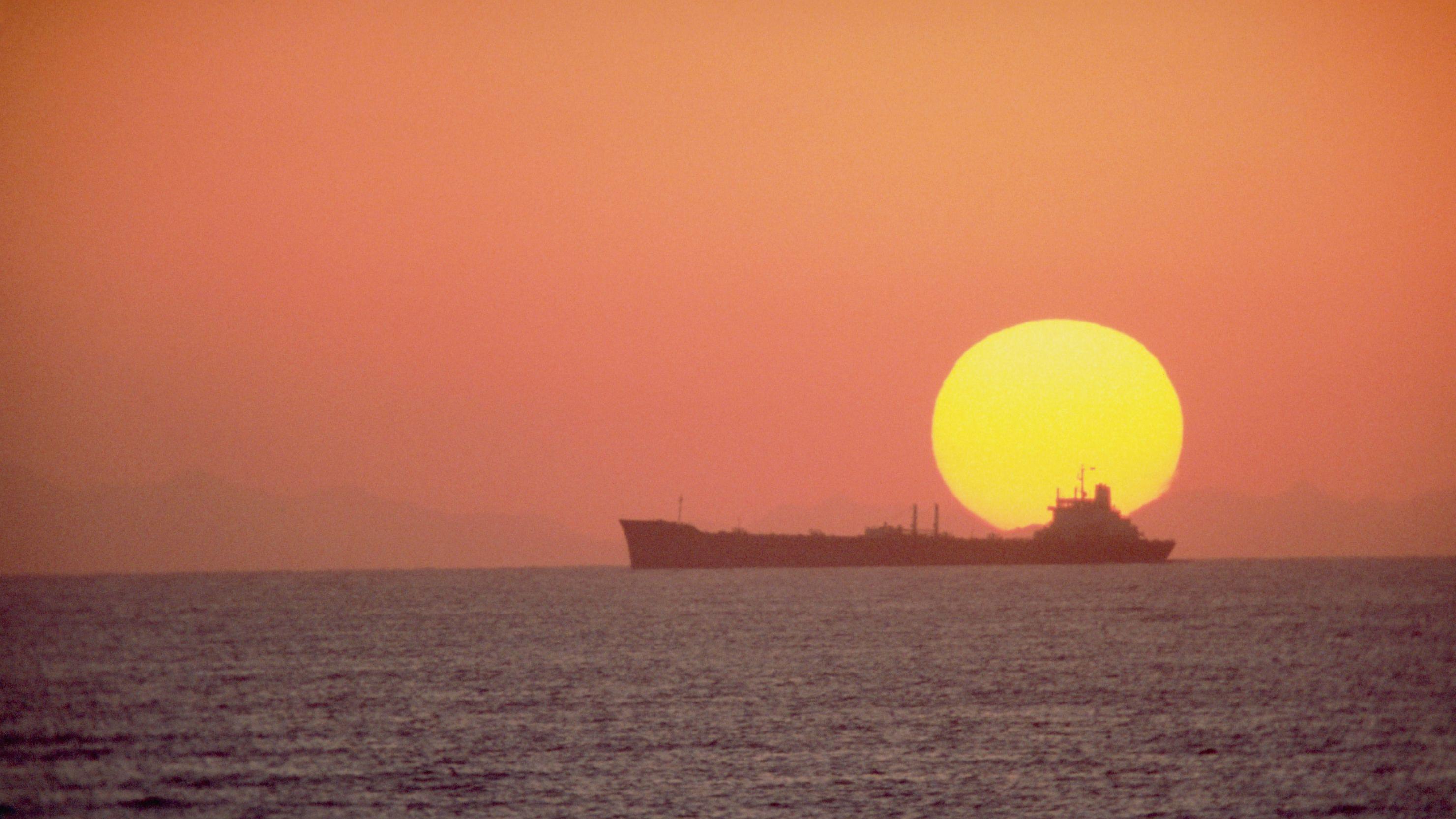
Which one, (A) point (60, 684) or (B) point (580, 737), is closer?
(B) point (580, 737)

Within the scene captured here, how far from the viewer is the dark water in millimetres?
32625

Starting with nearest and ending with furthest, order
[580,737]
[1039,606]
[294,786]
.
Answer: [294,786] → [580,737] → [1039,606]

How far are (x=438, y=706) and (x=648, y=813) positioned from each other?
20122 millimetres

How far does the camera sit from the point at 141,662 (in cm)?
7194

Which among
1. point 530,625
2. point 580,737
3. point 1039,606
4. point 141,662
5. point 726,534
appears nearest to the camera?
point 580,737

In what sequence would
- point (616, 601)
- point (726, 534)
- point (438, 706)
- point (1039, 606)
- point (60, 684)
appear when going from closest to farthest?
1. point (438, 706)
2. point (60, 684)
3. point (1039, 606)
4. point (616, 601)
5. point (726, 534)

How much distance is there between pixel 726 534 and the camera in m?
200

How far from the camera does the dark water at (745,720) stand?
32625 millimetres

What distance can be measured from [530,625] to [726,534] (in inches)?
4035

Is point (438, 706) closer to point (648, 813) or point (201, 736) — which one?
point (201, 736)

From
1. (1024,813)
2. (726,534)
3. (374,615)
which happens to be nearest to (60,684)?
(1024,813)

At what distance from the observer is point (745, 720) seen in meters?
44.5

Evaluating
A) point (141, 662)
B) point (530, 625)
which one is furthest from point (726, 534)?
point (141, 662)

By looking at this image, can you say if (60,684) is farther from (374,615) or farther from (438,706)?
(374,615)
